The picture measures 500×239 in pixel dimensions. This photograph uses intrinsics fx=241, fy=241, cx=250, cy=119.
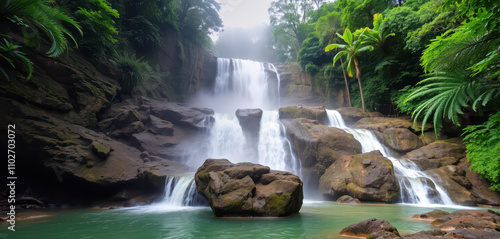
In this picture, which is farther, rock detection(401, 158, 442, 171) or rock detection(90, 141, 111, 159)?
rock detection(401, 158, 442, 171)

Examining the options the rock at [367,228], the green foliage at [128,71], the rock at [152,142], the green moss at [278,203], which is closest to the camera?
the rock at [367,228]

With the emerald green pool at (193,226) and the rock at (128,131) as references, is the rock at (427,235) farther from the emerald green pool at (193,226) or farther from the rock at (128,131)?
the rock at (128,131)

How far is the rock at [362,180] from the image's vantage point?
9330 millimetres

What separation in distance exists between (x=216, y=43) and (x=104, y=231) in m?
55.1

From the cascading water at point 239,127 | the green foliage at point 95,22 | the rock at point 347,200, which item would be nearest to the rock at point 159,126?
the cascading water at point 239,127

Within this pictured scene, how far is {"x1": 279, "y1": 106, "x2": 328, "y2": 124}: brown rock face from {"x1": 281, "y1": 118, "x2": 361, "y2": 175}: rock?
3.00m

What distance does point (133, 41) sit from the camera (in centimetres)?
1889

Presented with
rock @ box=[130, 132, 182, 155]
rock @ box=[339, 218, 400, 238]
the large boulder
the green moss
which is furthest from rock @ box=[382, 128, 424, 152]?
rock @ box=[130, 132, 182, 155]

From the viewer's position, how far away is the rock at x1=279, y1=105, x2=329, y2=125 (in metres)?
16.2

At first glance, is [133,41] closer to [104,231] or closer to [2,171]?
[2,171]

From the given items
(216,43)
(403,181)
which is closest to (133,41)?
(403,181)

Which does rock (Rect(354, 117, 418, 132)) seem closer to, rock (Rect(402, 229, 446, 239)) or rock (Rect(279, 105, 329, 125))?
rock (Rect(279, 105, 329, 125))

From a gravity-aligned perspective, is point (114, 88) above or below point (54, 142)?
above

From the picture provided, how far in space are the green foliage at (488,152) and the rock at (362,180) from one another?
11.2 ft
